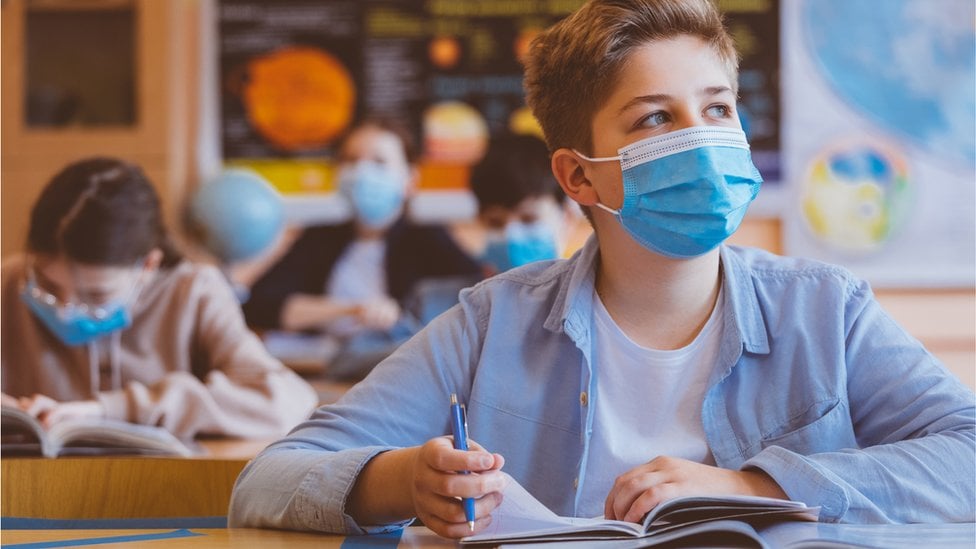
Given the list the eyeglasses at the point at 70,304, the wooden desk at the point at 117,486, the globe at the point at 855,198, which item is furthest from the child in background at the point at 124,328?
the globe at the point at 855,198

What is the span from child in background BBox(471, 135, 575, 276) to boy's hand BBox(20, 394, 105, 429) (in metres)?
1.34

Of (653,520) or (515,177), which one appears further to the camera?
(515,177)

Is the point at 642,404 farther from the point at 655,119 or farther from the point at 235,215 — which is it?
the point at 235,215

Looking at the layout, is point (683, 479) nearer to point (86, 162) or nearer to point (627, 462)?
point (627, 462)

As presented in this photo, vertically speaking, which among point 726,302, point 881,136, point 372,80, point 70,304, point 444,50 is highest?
point 444,50

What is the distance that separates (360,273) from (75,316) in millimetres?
2202

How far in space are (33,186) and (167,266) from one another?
7.91ft

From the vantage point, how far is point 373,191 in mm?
4336

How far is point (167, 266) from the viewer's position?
8.27 feet

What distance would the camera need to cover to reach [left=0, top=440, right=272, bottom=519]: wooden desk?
143 cm

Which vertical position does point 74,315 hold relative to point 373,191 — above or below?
below

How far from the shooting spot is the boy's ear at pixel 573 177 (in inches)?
55.2

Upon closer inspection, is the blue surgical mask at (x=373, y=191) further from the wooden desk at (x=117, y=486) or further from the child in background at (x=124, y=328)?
the wooden desk at (x=117, y=486)

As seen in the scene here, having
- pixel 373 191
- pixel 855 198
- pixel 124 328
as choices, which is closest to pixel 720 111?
pixel 124 328
